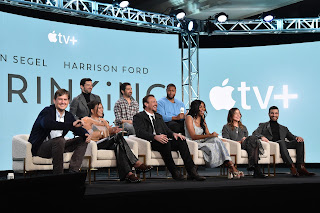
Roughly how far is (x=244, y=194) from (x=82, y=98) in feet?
8.48

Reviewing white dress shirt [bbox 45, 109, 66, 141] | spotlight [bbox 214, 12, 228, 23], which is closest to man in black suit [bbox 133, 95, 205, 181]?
white dress shirt [bbox 45, 109, 66, 141]

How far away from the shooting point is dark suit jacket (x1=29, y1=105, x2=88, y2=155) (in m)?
4.61

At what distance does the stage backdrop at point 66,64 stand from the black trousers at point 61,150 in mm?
2559

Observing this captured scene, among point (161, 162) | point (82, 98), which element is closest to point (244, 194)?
point (161, 162)

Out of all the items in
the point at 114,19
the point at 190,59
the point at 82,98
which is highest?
the point at 114,19

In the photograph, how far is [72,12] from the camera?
751 centimetres

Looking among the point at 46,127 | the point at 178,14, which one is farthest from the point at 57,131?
the point at 178,14

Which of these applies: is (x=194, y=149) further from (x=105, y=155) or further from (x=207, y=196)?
(x=207, y=196)

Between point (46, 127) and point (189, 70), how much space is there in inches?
178

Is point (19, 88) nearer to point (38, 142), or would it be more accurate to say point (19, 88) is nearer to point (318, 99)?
point (38, 142)

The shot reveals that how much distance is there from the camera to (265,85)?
9297mm

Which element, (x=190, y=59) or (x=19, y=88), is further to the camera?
(x=190, y=59)

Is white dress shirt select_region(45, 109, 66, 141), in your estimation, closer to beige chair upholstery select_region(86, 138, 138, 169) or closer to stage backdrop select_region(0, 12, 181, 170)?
beige chair upholstery select_region(86, 138, 138, 169)

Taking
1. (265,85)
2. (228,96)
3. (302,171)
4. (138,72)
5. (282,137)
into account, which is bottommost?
(302,171)
